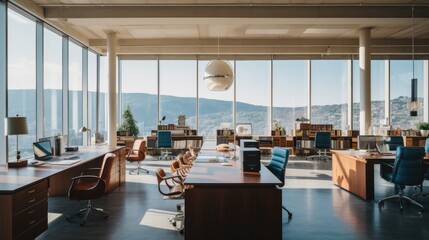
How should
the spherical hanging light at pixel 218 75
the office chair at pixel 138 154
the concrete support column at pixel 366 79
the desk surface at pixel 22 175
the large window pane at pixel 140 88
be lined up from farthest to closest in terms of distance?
1. the large window pane at pixel 140 88
2. the concrete support column at pixel 366 79
3. the office chair at pixel 138 154
4. the spherical hanging light at pixel 218 75
5. the desk surface at pixel 22 175

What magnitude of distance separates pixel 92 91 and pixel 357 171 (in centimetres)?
963

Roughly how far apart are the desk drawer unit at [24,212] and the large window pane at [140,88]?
9235mm

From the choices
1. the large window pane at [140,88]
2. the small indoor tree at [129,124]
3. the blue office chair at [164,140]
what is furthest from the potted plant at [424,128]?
the small indoor tree at [129,124]

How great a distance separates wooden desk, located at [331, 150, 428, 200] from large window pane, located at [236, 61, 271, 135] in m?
5.93

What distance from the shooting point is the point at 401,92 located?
41.4ft

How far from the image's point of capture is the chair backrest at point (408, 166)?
16.9ft

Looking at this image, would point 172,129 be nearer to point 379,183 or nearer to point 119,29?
point 119,29

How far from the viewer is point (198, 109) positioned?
12945 millimetres

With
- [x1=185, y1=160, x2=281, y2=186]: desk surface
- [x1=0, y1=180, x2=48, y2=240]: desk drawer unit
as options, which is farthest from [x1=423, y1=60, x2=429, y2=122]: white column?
[x1=0, y1=180, x2=48, y2=240]: desk drawer unit

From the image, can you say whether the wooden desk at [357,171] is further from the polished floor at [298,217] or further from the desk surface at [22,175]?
the desk surface at [22,175]

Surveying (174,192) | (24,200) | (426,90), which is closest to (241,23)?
(174,192)

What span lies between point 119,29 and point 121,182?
5479 mm

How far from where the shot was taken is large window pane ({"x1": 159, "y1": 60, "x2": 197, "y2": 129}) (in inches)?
505

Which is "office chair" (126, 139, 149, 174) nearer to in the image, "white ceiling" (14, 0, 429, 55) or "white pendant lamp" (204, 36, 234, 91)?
"white ceiling" (14, 0, 429, 55)
